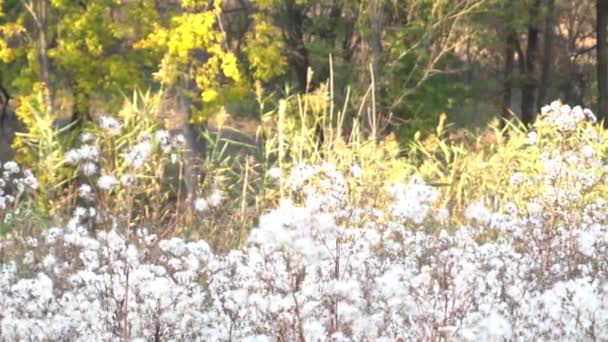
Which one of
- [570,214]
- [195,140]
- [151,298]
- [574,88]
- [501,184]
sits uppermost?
[151,298]

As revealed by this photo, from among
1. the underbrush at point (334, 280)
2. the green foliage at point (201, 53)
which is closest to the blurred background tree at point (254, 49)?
the green foliage at point (201, 53)

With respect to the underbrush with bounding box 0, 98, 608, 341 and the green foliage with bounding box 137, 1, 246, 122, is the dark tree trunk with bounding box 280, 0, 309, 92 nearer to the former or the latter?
the green foliage with bounding box 137, 1, 246, 122

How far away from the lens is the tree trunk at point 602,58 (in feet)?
99.0

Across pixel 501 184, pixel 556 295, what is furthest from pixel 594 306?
pixel 501 184

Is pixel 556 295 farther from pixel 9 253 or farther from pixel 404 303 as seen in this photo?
pixel 9 253

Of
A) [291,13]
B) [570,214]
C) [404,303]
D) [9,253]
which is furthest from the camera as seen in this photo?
[291,13]

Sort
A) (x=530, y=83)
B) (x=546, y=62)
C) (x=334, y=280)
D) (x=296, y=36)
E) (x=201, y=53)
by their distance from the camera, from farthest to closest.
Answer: (x=530, y=83)
(x=546, y=62)
(x=296, y=36)
(x=201, y=53)
(x=334, y=280)

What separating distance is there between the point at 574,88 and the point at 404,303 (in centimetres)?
3692

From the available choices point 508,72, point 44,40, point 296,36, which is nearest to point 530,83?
point 508,72

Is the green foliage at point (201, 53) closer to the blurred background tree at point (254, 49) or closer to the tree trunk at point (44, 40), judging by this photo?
the blurred background tree at point (254, 49)

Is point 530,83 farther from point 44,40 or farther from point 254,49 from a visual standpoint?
point 44,40

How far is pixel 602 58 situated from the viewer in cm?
3084

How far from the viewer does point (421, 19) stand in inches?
1007

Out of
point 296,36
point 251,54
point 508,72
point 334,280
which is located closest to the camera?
point 334,280
